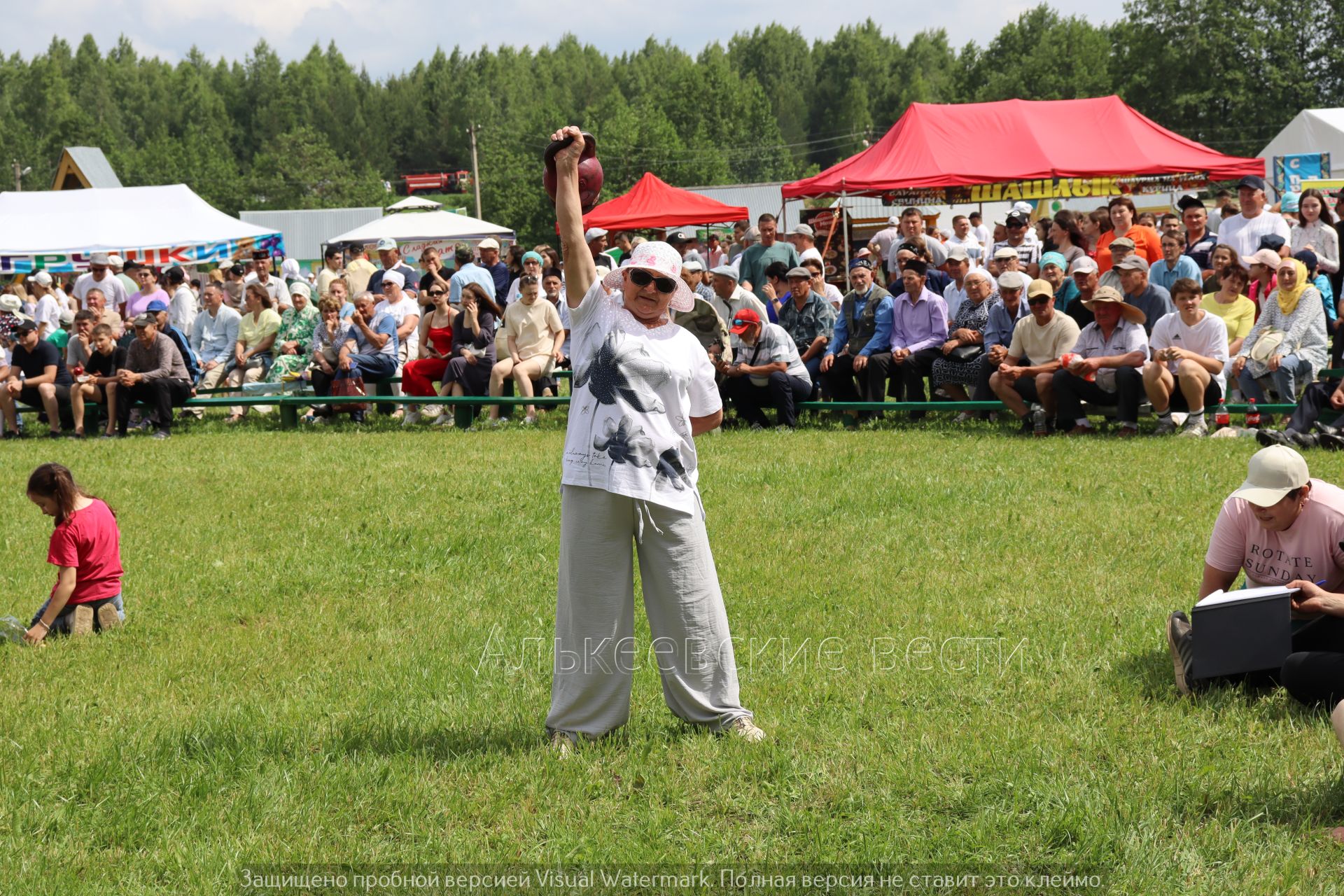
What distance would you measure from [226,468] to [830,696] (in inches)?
312

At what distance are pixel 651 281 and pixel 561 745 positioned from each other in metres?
1.78

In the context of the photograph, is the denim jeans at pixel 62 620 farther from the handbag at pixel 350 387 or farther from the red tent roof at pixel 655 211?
the red tent roof at pixel 655 211

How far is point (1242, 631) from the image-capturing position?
4934 millimetres

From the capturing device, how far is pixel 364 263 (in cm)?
1884

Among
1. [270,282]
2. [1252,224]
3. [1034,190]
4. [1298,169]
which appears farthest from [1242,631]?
[1298,169]

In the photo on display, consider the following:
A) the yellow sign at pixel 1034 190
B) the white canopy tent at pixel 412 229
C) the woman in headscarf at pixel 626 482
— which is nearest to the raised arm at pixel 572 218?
the woman in headscarf at pixel 626 482

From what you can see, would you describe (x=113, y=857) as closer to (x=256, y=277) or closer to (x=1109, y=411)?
(x=1109, y=411)

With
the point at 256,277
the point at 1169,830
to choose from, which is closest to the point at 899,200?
the point at 256,277

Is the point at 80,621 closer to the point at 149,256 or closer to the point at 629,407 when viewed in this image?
the point at 629,407

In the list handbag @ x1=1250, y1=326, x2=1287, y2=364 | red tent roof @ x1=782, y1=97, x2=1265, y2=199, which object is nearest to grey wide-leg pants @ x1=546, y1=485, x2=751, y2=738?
handbag @ x1=1250, y1=326, x2=1287, y2=364

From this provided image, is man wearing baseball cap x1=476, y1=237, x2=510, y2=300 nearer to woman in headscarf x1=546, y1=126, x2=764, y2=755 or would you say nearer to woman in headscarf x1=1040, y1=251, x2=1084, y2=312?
woman in headscarf x1=1040, y1=251, x2=1084, y2=312

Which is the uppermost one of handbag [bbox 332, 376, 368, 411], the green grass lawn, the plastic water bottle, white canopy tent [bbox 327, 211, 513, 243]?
white canopy tent [bbox 327, 211, 513, 243]

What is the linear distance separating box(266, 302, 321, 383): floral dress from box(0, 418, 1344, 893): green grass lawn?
6204mm

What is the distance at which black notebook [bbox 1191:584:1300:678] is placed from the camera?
15.9ft
